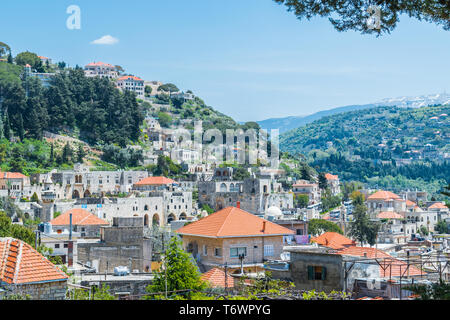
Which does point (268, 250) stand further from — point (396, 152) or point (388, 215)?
point (396, 152)

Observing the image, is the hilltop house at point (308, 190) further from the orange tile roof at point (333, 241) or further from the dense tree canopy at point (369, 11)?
the dense tree canopy at point (369, 11)

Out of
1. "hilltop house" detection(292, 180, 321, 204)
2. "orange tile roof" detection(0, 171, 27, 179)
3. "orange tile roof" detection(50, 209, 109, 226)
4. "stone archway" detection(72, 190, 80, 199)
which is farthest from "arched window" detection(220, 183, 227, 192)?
"orange tile roof" detection(50, 209, 109, 226)

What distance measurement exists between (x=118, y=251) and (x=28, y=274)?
1096cm

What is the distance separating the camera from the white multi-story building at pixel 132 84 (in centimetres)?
10794

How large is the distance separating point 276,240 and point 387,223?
46.7 metres

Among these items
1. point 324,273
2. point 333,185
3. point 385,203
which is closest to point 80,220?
point 324,273

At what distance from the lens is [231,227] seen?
55.1 feet

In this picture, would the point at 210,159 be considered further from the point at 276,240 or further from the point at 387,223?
the point at 276,240

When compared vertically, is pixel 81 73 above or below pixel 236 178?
above

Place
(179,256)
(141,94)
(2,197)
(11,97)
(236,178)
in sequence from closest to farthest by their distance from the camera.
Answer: (179,256) → (2,197) → (236,178) → (11,97) → (141,94)

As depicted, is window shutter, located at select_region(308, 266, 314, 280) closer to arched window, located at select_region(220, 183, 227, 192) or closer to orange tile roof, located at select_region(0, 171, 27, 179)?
arched window, located at select_region(220, 183, 227, 192)

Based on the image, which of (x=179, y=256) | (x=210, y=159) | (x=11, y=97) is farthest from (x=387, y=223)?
(x=179, y=256)

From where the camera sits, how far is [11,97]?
252 ft

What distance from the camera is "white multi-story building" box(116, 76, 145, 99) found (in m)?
108
